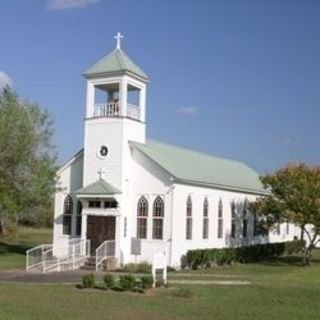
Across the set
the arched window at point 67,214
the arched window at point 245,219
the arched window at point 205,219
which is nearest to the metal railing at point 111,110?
the arched window at point 67,214

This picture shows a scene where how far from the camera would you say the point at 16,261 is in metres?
38.1

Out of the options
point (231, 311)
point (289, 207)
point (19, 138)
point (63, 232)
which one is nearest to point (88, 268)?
point (63, 232)

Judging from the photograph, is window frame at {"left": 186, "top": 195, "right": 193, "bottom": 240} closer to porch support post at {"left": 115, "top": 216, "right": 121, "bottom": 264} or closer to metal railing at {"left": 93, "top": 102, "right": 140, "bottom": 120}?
porch support post at {"left": 115, "top": 216, "right": 121, "bottom": 264}

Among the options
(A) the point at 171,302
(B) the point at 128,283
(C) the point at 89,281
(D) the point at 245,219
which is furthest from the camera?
(D) the point at 245,219

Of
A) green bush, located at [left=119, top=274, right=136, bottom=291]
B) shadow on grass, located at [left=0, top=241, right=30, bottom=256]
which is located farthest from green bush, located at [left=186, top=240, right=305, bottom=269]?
shadow on grass, located at [left=0, top=241, right=30, bottom=256]

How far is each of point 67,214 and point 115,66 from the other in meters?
9.05

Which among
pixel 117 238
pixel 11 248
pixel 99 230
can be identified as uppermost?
pixel 99 230

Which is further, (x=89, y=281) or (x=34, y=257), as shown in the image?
(x=34, y=257)

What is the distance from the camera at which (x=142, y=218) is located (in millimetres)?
37062

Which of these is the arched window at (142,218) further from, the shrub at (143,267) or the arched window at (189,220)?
the arched window at (189,220)

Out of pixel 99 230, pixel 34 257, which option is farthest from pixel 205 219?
pixel 34 257

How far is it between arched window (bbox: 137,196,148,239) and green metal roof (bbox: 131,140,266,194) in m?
2.32

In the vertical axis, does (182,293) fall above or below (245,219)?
below

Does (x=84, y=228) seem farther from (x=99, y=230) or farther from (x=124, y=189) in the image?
(x=124, y=189)
